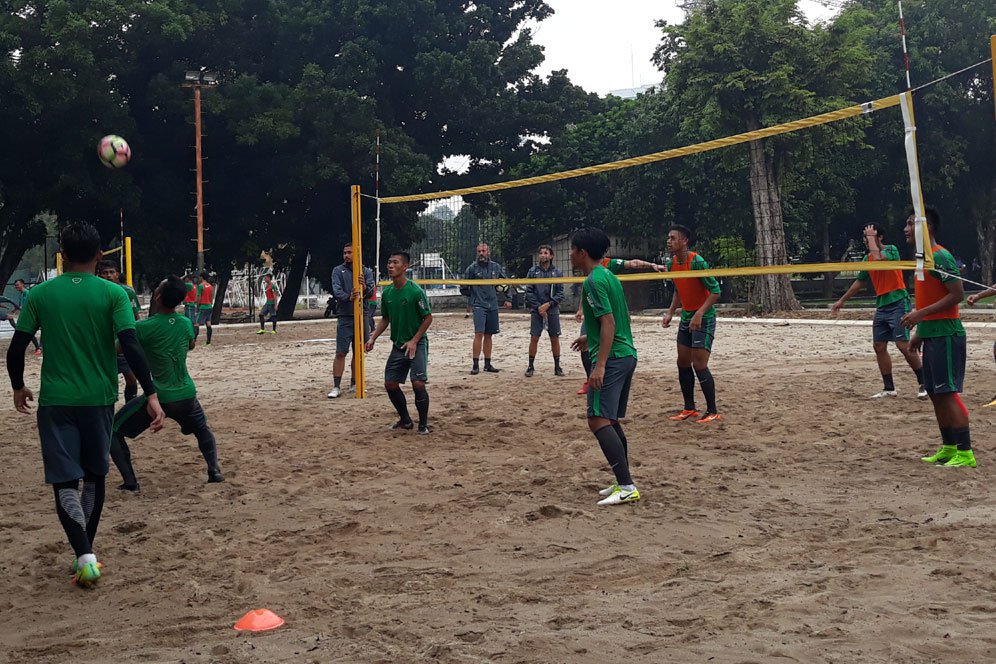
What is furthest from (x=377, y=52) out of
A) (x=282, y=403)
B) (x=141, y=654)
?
(x=141, y=654)

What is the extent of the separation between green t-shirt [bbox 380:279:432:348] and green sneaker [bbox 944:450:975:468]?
412cm

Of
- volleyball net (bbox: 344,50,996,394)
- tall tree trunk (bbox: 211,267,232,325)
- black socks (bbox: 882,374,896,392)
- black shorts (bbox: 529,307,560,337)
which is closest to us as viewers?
black socks (bbox: 882,374,896,392)

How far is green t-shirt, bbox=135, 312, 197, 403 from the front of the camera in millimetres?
6242

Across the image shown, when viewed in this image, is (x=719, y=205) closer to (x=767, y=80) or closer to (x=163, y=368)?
(x=767, y=80)

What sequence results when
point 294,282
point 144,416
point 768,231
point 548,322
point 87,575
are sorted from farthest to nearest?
point 294,282, point 768,231, point 548,322, point 144,416, point 87,575

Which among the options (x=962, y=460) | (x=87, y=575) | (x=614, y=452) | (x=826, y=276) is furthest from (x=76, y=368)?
(x=826, y=276)

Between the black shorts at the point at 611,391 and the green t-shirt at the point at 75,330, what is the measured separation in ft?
8.53

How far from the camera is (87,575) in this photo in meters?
4.39

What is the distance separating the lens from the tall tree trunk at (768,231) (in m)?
26.2

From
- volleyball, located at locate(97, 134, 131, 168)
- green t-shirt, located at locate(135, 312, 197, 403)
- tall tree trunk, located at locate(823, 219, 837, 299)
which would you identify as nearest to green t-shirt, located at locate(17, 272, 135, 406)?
green t-shirt, located at locate(135, 312, 197, 403)

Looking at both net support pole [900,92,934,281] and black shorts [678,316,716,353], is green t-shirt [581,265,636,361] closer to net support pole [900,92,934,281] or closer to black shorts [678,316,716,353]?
net support pole [900,92,934,281]

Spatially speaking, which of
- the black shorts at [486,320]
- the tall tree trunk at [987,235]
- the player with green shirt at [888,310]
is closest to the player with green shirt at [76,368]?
the player with green shirt at [888,310]

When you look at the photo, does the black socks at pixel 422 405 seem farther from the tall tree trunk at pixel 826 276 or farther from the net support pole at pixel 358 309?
the tall tree trunk at pixel 826 276

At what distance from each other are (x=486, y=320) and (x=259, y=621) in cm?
896
